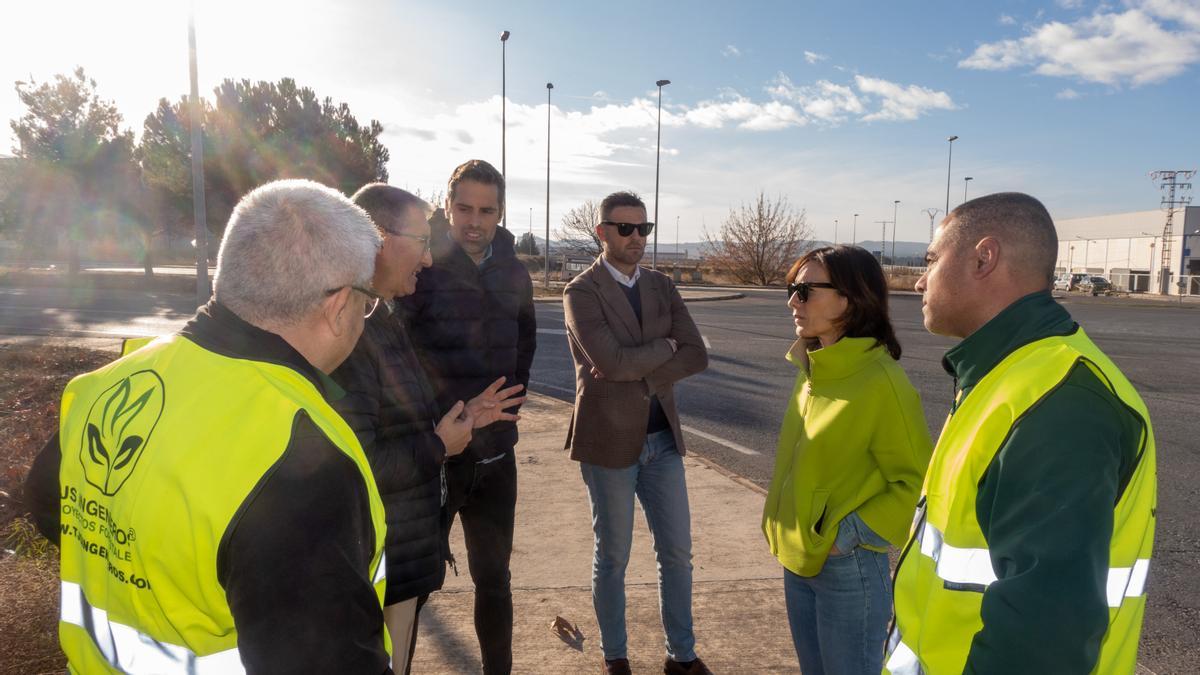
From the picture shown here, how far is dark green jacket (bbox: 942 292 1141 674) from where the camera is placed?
3.92 ft

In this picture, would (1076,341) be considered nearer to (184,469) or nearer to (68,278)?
(184,469)

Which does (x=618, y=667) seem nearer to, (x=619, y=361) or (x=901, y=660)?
(x=619, y=361)

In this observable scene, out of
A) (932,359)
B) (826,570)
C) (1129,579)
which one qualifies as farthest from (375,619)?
(932,359)

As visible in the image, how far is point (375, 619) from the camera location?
1.22 metres

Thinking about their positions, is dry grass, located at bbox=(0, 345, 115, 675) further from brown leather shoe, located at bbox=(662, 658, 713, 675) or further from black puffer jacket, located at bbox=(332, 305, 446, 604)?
brown leather shoe, located at bbox=(662, 658, 713, 675)

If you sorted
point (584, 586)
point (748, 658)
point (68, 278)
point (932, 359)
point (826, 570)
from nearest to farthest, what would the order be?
point (826, 570), point (748, 658), point (584, 586), point (932, 359), point (68, 278)

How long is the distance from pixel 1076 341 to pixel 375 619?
1403 mm

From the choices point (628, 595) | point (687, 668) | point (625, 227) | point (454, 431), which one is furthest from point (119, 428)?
point (628, 595)

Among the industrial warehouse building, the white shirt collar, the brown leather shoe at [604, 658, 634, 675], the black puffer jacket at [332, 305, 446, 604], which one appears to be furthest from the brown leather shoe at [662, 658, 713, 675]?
the industrial warehouse building

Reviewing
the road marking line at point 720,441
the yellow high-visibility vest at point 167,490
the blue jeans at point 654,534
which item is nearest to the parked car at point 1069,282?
the road marking line at point 720,441

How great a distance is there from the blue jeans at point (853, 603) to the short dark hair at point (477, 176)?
189cm

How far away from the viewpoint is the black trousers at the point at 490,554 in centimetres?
303

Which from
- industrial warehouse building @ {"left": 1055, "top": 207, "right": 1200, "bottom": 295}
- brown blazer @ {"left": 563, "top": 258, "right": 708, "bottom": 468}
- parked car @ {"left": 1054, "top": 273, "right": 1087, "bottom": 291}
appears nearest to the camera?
brown blazer @ {"left": 563, "top": 258, "right": 708, "bottom": 468}

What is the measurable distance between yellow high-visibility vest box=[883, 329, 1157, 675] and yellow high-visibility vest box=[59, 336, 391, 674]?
3.46ft
